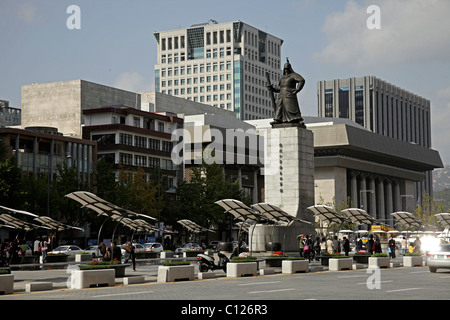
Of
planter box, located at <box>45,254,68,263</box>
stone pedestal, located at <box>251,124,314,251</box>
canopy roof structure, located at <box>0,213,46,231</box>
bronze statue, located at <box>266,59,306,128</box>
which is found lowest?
planter box, located at <box>45,254,68,263</box>

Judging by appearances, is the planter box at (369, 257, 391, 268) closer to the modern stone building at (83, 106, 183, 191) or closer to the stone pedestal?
the stone pedestal

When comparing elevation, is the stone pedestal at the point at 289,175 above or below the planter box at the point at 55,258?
above

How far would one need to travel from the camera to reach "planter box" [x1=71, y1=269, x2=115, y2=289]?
87.0 ft

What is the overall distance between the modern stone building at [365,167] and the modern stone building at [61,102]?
38.5 meters

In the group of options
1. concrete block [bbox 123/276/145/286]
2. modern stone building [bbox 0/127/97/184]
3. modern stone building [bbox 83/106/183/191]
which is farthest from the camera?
modern stone building [bbox 83/106/183/191]

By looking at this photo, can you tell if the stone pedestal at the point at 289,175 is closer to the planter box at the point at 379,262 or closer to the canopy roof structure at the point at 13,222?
the planter box at the point at 379,262

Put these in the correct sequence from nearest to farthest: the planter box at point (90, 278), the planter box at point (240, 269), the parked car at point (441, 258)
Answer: the planter box at point (90, 278), the planter box at point (240, 269), the parked car at point (441, 258)

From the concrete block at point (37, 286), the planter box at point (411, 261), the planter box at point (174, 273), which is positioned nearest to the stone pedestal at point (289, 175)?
the planter box at point (411, 261)

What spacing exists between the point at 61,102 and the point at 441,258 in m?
92.4

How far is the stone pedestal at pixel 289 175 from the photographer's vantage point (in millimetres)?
49562

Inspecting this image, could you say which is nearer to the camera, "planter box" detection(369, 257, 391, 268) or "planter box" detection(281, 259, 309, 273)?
"planter box" detection(281, 259, 309, 273)

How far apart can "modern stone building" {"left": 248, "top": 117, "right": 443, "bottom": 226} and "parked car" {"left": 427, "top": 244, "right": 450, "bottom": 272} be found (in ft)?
258

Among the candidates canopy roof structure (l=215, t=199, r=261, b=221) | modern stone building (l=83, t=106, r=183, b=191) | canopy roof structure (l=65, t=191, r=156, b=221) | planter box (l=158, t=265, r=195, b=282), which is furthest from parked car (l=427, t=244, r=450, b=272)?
modern stone building (l=83, t=106, r=183, b=191)
